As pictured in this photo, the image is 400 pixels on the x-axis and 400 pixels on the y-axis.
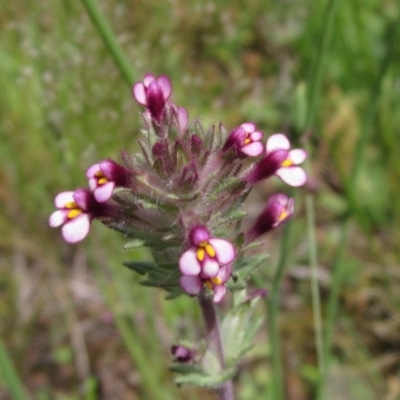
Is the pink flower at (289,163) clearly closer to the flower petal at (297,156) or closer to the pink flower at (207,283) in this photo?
the flower petal at (297,156)

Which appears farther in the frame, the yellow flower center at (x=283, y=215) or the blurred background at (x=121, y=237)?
the blurred background at (x=121, y=237)

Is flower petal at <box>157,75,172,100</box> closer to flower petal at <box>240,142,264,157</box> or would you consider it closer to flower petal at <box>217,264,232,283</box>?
flower petal at <box>240,142,264,157</box>

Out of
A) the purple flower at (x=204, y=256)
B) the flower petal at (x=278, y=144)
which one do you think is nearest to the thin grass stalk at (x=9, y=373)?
the purple flower at (x=204, y=256)

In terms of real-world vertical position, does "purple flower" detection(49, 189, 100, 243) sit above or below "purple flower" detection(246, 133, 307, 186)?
below

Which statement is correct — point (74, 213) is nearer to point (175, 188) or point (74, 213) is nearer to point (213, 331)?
point (175, 188)

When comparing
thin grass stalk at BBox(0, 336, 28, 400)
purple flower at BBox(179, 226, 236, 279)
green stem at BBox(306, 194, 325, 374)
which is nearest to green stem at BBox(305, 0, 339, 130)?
green stem at BBox(306, 194, 325, 374)

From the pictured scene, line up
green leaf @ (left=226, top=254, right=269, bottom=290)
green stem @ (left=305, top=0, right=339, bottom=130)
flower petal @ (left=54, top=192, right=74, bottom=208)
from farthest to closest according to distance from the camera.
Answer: green stem @ (left=305, top=0, right=339, bottom=130) < green leaf @ (left=226, top=254, right=269, bottom=290) < flower petal @ (left=54, top=192, right=74, bottom=208)

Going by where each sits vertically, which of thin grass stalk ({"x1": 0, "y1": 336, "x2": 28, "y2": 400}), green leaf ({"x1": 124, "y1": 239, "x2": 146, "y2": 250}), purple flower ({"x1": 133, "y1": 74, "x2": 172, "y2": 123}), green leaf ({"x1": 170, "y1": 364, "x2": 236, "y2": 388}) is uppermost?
purple flower ({"x1": 133, "y1": 74, "x2": 172, "y2": 123})
